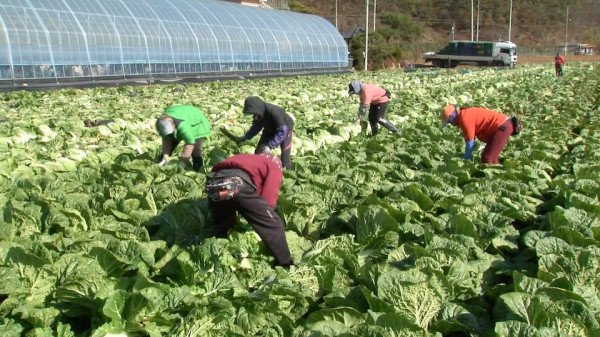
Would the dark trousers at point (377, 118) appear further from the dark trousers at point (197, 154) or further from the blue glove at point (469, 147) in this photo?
the dark trousers at point (197, 154)

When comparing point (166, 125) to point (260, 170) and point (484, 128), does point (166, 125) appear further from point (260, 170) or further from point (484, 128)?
point (484, 128)

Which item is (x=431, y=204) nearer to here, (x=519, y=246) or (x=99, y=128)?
(x=519, y=246)

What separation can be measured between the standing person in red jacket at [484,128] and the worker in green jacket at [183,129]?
10.5 feet

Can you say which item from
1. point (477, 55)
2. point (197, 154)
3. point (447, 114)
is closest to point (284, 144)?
point (197, 154)

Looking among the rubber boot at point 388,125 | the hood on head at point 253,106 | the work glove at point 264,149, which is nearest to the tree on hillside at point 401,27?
the rubber boot at point 388,125

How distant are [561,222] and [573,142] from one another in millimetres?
5189

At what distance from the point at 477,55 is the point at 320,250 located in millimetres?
54706

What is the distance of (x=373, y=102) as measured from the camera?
425 inches

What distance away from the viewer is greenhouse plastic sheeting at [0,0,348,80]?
19188 millimetres

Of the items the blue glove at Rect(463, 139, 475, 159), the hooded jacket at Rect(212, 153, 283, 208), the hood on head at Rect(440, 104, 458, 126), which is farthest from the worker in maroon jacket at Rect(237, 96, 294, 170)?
the blue glove at Rect(463, 139, 475, 159)

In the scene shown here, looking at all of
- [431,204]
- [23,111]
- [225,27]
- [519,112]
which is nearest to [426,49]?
[225,27]

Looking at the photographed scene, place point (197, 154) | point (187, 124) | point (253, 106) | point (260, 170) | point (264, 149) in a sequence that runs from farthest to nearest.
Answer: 1. point (197, 154)
2. point (264, 149)
3. point (187, 124)
4. point (253, 106)
5. point (260, 170)

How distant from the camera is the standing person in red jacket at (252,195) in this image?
4320 mm

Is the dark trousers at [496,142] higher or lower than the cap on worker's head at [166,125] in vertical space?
lower
